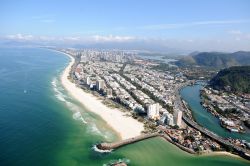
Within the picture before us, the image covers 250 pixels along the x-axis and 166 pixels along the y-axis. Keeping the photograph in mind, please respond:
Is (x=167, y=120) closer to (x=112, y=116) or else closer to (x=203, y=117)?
(x=112, y=116)

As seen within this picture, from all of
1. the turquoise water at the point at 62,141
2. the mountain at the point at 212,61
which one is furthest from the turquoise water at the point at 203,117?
the mountain at the point at 212,61

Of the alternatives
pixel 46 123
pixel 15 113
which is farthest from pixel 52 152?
pixel 15 113

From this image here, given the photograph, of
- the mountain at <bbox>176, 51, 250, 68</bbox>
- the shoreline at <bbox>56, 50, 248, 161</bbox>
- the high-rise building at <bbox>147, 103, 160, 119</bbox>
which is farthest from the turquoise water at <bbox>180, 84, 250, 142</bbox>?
the mountain at <bbox>176, 51, 250, 68</bbox>

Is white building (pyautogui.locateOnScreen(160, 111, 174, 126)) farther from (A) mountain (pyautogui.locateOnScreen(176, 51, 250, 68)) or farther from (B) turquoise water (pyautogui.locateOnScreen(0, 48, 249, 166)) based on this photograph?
(A) mountain (pyautogui.locateOnScreen(176, 51, 250, 68))

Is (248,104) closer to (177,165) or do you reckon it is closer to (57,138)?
(177,165)

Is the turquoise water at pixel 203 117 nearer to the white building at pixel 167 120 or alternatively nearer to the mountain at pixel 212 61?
the white building at pixel 167 120
